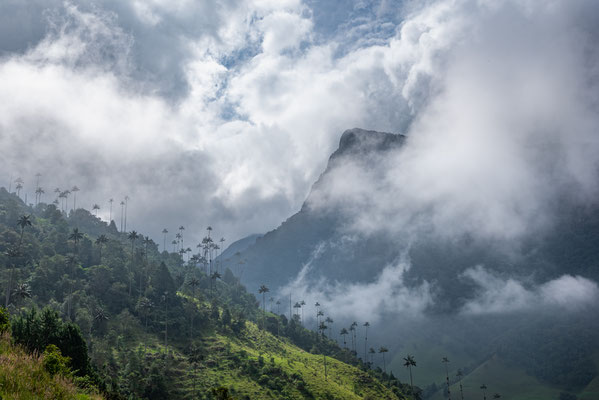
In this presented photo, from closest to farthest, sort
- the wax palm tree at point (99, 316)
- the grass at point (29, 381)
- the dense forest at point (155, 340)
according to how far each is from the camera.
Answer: the grass at point (29, 381) < the dense forest at point (155, 340) < the wax palm tree at point (99, 316)

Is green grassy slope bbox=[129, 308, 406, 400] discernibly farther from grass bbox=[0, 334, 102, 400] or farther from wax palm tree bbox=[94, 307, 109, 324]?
grass bbox=[0, 334, 102, 400]

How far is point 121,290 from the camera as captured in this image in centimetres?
17875

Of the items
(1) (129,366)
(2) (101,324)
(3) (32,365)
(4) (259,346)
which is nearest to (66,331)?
(1) (129,366)

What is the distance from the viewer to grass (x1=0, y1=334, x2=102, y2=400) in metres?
15.8

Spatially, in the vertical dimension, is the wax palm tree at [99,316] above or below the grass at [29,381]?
above

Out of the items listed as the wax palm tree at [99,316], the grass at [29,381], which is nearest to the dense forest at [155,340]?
the wax palm tree at [99,316]

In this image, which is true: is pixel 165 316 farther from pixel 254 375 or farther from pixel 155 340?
pixel 254 375

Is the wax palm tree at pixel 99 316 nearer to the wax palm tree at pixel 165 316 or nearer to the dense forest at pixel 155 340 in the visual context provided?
the dense forest at pixel 155 340

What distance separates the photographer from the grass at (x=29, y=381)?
15.8 m

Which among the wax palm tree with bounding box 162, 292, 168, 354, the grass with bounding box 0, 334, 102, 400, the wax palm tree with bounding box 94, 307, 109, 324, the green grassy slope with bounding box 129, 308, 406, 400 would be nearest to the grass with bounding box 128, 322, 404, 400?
the green grassy slope with bounding box 129, 308, 406, 400

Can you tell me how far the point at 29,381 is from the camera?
652 inches

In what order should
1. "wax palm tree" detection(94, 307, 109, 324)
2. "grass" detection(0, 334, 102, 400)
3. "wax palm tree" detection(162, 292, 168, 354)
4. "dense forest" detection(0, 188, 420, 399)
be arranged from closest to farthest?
"grass" detection(0, 334, 102, 400)
"dense forest" detection(0, 188, 420, 399)
"wax palm tree" detection(94, 307, 109, 324)
"wax palm tree" detection(162, 292, 168, 354)

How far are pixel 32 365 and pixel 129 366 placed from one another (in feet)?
392

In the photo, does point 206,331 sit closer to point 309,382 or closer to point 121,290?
point 121,290
